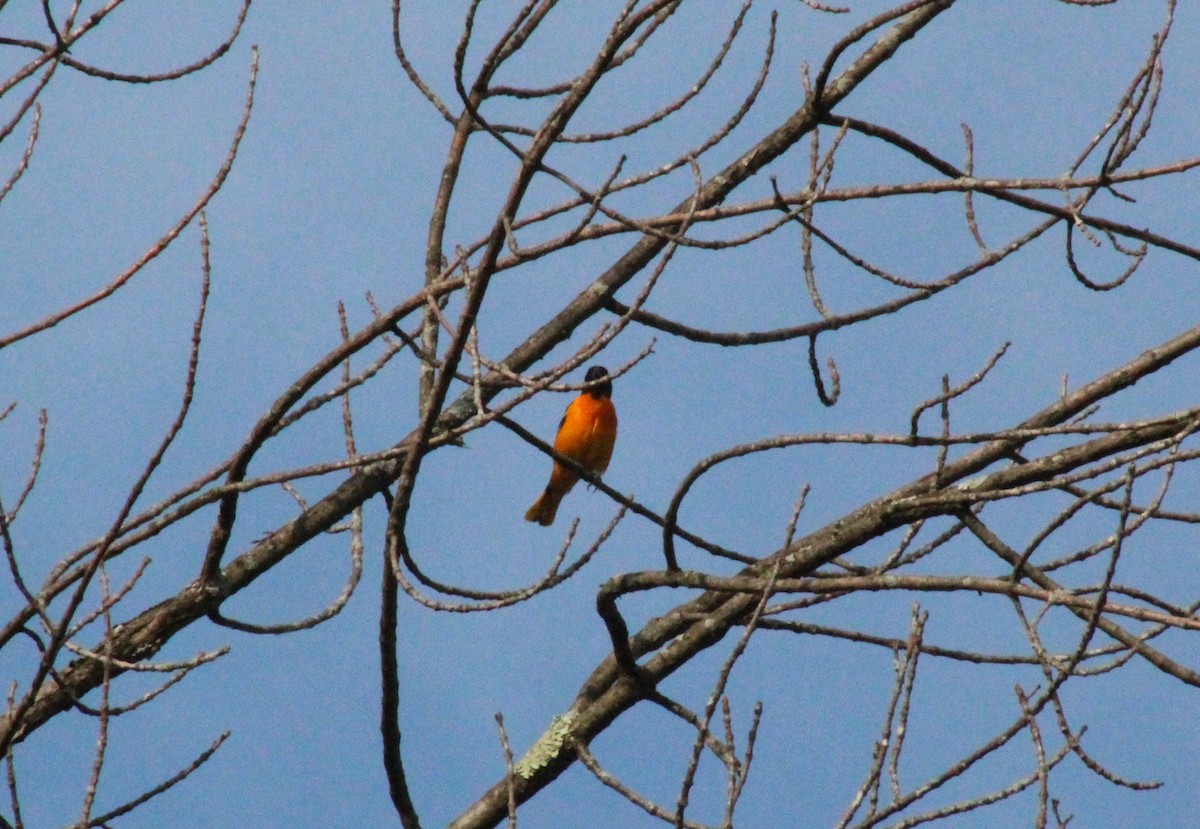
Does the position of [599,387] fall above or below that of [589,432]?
above

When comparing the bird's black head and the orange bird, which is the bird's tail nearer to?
the orange bird

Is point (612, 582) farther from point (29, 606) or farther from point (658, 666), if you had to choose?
point (29, 606)

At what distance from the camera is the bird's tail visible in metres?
9.04

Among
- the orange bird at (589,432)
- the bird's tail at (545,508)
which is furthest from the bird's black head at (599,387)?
the bird's tail at (545,508)

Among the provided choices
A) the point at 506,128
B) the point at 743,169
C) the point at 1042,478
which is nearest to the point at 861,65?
the point at 743,169

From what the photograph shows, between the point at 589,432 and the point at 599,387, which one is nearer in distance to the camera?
the point at 589,432

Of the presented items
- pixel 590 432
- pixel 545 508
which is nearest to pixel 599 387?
pixel 590 432

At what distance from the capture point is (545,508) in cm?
908

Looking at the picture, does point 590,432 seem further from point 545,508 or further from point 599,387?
point 545,508

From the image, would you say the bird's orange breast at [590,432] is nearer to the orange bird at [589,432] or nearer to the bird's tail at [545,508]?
the orange bird at [589,432]

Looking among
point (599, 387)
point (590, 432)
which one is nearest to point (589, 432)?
point (590, 432)

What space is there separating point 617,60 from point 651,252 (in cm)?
83

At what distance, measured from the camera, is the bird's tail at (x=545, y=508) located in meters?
9.04

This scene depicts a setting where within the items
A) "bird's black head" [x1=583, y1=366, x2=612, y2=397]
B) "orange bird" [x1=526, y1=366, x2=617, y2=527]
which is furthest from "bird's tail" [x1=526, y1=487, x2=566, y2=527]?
"bird's black head" [x1=583, y1=366, x2=612, y2=397]
